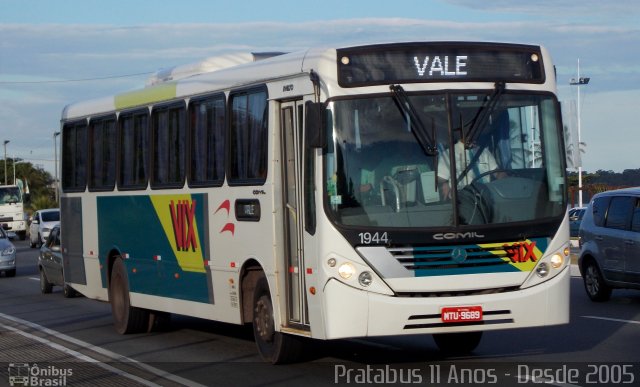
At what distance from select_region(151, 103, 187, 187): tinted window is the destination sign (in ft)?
13.2

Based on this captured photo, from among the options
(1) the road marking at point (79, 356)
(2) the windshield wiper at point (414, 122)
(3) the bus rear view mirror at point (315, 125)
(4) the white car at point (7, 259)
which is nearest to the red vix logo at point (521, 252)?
(2) the windshield wiper at point (414, 122)

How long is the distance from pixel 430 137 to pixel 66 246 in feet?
33.0

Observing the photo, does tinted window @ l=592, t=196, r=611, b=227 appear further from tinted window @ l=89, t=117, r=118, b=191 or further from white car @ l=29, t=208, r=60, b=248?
white car @ l=29, t=208, r=60, b=248

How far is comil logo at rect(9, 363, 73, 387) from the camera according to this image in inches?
468

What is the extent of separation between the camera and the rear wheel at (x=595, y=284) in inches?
765

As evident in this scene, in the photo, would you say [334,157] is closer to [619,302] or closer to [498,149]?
[498,149]

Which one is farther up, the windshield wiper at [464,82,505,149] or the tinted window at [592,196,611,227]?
the windshield wiper at [464,82,505,149]

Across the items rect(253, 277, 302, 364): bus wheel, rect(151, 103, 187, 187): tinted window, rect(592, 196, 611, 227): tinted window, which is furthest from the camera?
rect(592, 196, 611, 227): tinted window

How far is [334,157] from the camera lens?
444 inches

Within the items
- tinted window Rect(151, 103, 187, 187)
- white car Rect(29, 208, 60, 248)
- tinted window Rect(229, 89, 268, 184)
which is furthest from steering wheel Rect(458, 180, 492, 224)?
white car Rect(29, 208, 60, 248)

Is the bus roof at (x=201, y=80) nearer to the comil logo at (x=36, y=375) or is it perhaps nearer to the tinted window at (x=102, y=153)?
the tinted window at (x=102, y=153)

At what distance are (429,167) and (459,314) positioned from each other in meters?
1.41

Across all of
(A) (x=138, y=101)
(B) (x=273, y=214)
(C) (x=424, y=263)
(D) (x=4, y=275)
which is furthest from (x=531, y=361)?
(D) (x=4, y=275)

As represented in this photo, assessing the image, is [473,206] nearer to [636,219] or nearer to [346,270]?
[346,270]
